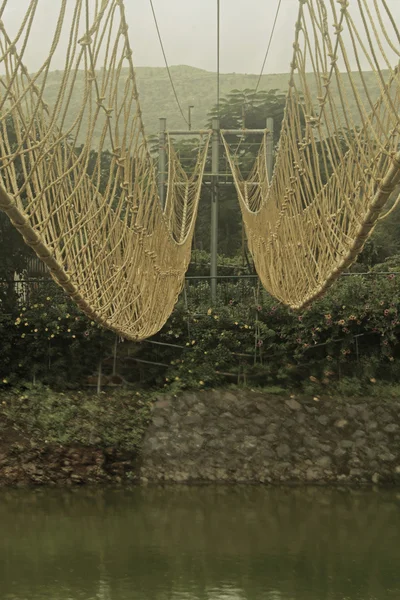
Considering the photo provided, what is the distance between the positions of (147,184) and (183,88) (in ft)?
139

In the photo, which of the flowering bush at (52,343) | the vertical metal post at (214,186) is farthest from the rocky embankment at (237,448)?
the vertical metal post at (214,186)

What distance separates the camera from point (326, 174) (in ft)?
9.18

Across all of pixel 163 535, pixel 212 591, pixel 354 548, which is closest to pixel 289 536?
pixel 354 548

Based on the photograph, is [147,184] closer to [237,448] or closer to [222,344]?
[237,448]

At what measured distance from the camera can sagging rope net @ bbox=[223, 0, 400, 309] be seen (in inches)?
82.7

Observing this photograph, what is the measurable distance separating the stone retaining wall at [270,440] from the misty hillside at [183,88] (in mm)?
32205

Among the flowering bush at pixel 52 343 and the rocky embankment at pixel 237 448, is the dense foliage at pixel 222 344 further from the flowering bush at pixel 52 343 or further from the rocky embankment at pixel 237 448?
the rocky embankment at pixel 237 448

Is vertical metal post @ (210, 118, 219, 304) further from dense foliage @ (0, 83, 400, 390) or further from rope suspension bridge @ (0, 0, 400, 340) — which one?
rope suspension bridge @ (0, 0, 400, 340)

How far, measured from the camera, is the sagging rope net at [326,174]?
2.10m

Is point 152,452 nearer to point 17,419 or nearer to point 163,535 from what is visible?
point 17,419

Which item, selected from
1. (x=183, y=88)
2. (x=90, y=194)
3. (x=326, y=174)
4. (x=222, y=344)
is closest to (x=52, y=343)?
(x=222, y=344)

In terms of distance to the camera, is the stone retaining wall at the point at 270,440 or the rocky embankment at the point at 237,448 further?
the stone retaining wall at the point at 270,440

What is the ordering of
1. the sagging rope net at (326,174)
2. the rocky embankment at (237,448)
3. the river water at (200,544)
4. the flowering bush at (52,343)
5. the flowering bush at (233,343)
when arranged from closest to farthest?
the sagging rope net at (326,174), the river water at (200,544), the rocky embankment at (237,448), the flowering bush at (233,343), the flowering bush at (52,343)

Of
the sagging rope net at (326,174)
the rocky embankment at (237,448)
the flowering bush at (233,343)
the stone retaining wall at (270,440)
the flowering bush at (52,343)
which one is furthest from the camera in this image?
the flowering bush at (52,343)
